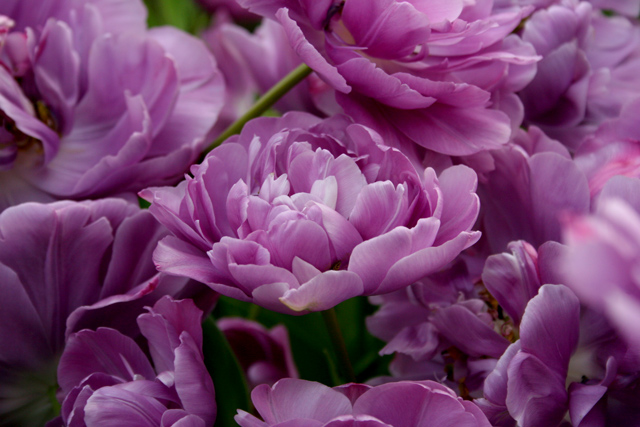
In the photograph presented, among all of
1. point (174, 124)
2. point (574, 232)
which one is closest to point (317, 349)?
point (174, 124)

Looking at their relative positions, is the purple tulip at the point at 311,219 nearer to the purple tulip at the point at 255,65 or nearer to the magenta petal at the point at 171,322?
the magenta petal at the point at 171,322

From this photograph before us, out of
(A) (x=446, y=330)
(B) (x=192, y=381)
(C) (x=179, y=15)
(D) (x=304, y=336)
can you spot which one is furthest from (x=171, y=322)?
(C) (x=179, y=15)

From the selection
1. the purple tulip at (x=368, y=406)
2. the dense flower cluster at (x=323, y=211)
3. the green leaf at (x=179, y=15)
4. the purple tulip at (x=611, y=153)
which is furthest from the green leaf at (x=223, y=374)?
the green leaf at (x=179, y=15)

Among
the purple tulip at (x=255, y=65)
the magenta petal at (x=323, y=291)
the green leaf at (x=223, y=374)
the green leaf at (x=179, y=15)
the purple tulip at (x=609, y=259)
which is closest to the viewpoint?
the purple tulip at (x=609, y=259)

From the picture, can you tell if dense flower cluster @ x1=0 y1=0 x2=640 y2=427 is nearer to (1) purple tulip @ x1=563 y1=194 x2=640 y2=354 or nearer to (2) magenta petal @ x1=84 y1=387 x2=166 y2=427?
(2) magenta petal @ x1=84 y1=387 x2=166 y2=427

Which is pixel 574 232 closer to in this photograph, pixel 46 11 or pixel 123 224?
pixel 123 224

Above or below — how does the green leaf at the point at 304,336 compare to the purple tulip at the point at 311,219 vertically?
below

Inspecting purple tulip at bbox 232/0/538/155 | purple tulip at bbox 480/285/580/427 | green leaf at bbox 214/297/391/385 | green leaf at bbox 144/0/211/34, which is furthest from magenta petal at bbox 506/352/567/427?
green leaf at bbox 144/0/211/34
